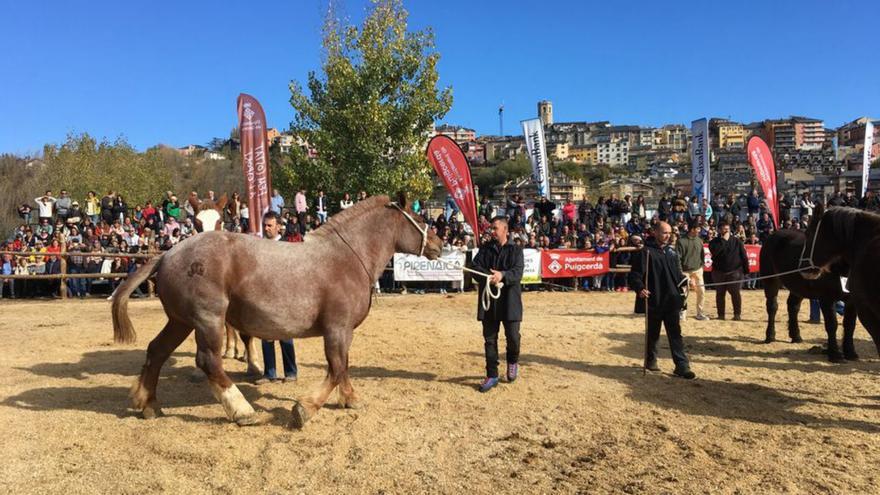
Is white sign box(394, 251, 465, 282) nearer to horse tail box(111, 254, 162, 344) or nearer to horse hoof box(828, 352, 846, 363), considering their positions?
horse hoof box(828, 352, 846, 363)

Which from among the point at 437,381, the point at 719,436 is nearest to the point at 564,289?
the point at 437,381

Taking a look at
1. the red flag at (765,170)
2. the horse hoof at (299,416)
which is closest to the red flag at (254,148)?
the horse hoof at (299,416)

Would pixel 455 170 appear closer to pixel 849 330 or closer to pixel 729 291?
pixel 729 291

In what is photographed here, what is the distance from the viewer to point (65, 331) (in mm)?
10484

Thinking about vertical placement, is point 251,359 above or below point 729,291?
below

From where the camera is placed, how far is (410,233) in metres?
6.53

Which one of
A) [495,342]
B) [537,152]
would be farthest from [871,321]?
[537,152]

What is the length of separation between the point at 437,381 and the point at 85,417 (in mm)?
3743

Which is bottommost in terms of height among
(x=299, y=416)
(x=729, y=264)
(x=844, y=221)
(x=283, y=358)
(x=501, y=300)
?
(x=299, y=416)

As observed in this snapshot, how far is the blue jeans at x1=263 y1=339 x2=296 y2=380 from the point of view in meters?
7.14

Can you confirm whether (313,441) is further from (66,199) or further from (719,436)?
(66,199)

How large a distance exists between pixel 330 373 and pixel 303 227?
14456mm

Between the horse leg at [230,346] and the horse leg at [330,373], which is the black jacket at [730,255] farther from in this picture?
the horse leg at [230,346]

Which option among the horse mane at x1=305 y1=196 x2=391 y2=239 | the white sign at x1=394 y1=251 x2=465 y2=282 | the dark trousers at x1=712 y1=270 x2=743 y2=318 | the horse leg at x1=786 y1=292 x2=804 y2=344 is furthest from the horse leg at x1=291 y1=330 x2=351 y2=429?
the white sign at x1=394 y1=251 x2=465 y2=282
